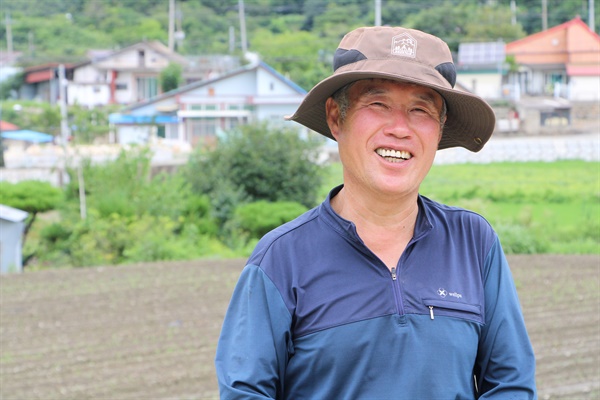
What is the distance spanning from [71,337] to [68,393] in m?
2.11

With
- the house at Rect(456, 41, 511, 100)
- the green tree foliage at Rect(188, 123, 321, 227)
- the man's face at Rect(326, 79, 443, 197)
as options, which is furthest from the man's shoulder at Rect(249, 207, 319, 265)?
the house at Rect(456, 41, 511, 100)

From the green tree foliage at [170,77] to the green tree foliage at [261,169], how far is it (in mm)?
28369

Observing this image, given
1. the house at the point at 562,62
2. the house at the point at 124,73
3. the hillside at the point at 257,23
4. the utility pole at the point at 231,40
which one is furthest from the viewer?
the utility pole at the point at 231,40

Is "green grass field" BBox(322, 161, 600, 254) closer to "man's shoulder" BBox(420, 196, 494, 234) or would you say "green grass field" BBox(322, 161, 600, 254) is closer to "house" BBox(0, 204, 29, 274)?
"house" BBox(0, 204, 29, 274)

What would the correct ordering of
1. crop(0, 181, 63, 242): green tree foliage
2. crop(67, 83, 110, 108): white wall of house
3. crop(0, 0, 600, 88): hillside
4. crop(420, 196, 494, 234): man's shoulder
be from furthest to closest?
crop(67, 83, 110, 108): white wall of house
crop(0, 0, 600, 88): hillside
crop(0, 181, 63, 242): green tree foliage
crop(420, 196, 494, 234): man's shoulder

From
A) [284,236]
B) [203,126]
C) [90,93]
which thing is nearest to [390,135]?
[284,236]

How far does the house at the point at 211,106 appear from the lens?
3528 cm

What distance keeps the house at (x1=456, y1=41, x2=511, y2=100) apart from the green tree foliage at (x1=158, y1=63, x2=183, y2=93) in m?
14.4

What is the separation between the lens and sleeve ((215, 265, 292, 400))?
186 centimetres

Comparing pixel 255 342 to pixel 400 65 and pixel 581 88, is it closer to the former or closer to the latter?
pixel 400 65

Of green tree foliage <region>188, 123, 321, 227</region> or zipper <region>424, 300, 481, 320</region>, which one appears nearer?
zipper <region>424, 300, 481, 320</region>

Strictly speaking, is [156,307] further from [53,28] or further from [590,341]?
[53,28]

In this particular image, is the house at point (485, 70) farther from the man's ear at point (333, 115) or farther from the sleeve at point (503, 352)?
the sleeve at point (503, 352)

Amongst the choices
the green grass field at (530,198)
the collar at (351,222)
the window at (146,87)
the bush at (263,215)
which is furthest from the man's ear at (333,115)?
the window at (146,87)
